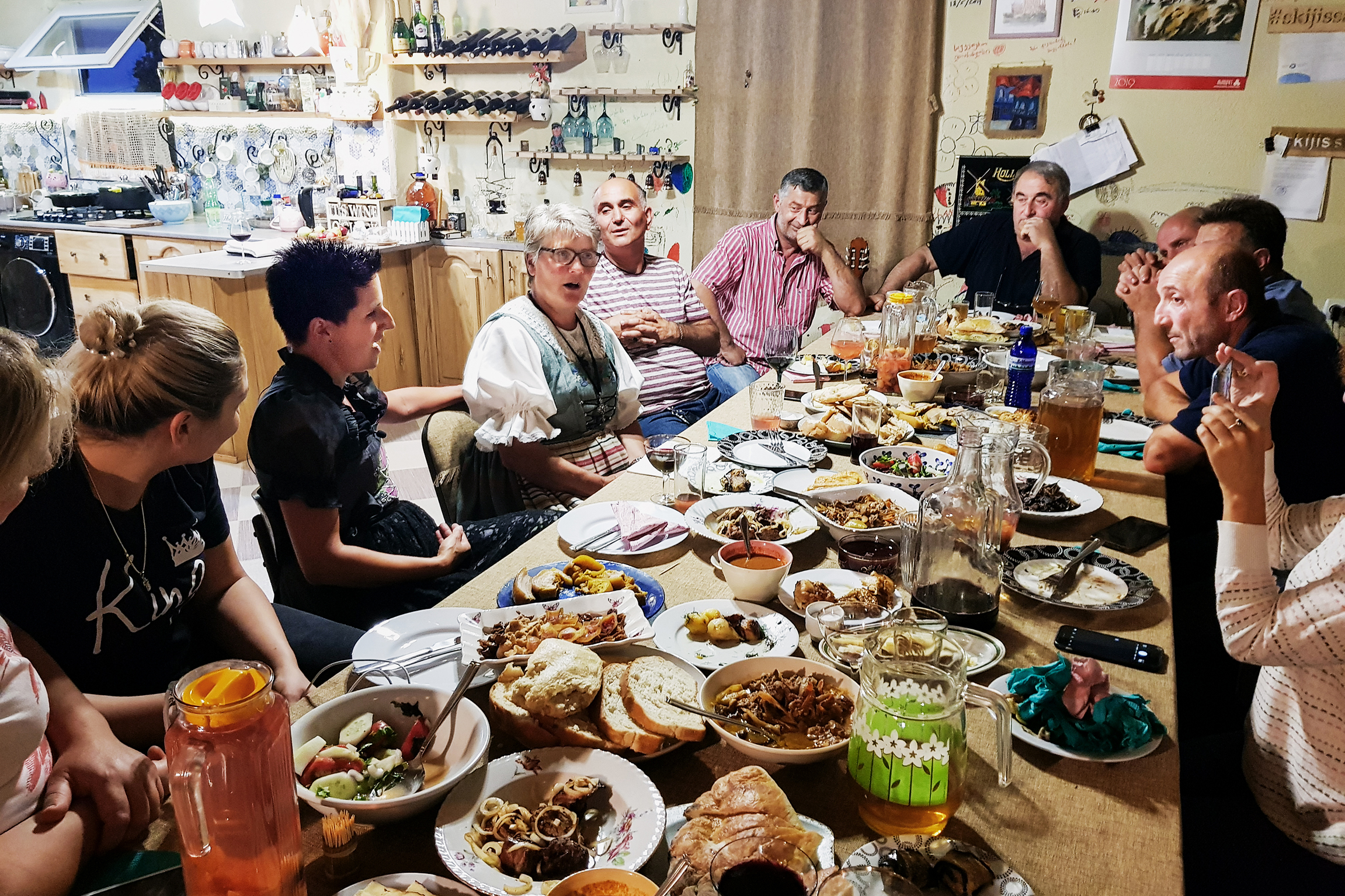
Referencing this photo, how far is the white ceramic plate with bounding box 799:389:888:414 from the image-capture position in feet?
8.13

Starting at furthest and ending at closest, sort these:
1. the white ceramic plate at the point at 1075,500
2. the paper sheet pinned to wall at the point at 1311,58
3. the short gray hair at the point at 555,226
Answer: the paper sheet pinned to wall at the point at 1311,58
the short gray hair at the point at 555,226
the white ceramic plate at the point at 1075,500

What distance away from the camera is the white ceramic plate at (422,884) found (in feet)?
2.69

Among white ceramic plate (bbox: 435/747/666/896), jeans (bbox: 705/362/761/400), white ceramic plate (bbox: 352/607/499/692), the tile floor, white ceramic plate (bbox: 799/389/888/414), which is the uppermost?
white ceramic plate (bbox: 799/389/888/414)

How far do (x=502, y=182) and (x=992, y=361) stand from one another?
158 inches

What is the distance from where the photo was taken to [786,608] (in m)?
1.41

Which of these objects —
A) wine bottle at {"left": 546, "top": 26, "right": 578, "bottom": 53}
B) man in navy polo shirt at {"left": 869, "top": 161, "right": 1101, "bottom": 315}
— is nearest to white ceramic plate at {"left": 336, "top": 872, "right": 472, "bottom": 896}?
man in navy polo shirt at {"left": 869, "top": 161, "right": 1101, "bottom": 315}

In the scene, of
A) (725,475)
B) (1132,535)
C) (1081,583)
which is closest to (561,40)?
(725,475)

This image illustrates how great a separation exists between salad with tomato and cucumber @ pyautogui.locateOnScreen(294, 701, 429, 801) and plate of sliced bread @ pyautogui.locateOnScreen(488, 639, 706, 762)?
0.10m

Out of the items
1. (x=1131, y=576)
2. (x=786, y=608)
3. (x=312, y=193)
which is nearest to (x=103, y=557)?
(x=786, y=608)

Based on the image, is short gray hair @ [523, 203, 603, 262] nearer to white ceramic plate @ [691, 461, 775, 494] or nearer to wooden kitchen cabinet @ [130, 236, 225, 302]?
white ceramic plate @ [691, 461, 775, 494]

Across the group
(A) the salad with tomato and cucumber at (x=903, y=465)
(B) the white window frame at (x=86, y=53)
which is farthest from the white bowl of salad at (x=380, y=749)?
(B) the white window frame at (x=86, y=53)

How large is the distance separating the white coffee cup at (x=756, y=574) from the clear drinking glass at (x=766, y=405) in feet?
2.96

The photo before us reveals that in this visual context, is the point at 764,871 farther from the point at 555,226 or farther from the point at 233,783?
the point at 555,226

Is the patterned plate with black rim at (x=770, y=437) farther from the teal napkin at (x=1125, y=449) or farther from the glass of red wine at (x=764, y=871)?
the glass of red wine at (x=764, y=871)
